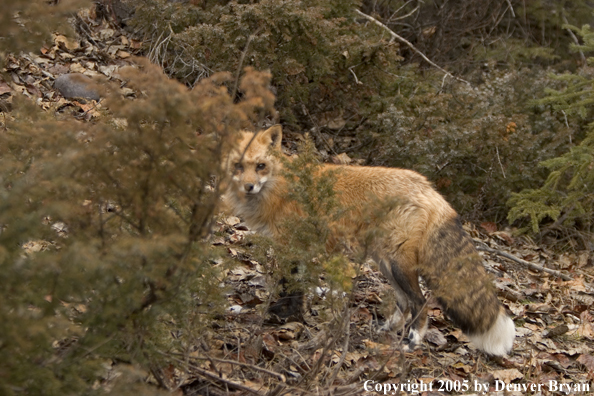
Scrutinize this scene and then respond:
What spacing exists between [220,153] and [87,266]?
2.49 ft

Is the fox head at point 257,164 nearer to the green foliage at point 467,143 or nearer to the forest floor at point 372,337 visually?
the forest floor at point 372,337

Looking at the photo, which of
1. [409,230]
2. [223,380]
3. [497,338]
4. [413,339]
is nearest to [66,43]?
[409,230]

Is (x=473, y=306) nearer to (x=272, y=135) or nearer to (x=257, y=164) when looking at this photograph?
(x=257, y=164)

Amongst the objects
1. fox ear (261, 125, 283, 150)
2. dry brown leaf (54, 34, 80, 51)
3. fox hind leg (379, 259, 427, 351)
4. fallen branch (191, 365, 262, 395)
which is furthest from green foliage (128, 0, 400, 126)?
fallen branch (191, 365, 262, 395)

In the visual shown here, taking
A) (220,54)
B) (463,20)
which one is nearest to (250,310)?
(220,54)

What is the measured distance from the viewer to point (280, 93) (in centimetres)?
800

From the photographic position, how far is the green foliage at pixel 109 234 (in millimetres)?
2383

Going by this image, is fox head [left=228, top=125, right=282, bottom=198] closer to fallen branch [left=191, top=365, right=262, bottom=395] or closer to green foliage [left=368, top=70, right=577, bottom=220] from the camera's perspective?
fallen branch [left=191, top=365, right=262, bottom=395]

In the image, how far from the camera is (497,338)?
4.38 metres

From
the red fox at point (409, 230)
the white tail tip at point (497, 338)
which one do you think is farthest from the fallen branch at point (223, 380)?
the white tail tip at point (497, 338)

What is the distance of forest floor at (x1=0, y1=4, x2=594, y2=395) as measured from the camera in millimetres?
3402

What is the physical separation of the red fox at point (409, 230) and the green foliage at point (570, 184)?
2.84 meters

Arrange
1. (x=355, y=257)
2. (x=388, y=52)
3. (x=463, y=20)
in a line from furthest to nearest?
(x=463, y=20), (x=388, y=52), (x=355, y=257)

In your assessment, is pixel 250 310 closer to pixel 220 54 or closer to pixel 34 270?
pixel 34 270
